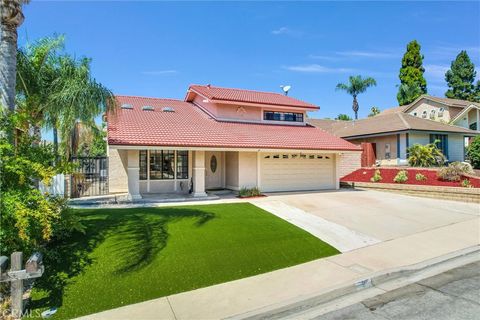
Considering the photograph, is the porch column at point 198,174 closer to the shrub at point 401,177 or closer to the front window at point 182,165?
the front window at point 182,165

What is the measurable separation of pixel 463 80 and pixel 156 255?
65.1 m

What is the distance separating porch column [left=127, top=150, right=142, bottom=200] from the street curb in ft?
33.0

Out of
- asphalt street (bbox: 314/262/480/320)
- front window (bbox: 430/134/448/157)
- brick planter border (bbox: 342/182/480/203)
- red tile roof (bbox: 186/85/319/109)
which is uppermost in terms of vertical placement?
red tile roof (bbox: 186/85/319/109)

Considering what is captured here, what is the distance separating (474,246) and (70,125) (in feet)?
42.0

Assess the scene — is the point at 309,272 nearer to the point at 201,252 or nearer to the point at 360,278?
the point at 360,278

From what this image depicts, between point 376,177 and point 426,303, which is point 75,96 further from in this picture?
point 376,177

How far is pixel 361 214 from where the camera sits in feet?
39.1

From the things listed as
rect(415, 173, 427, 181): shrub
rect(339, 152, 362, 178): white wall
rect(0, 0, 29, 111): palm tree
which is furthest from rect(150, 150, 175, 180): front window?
rect(415, 173, 427, 181): shrub

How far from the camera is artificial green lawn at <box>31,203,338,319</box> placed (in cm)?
542

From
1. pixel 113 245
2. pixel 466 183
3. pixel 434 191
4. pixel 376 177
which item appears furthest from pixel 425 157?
pixel 113 245

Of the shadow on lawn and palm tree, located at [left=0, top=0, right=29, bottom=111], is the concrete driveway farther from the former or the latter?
palm tree, located at [left=0, top=0, right=29, bottom=111]

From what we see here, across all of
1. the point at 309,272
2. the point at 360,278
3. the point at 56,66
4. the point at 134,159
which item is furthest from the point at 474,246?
the point at 56,66

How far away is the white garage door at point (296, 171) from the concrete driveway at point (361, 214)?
4.55 feet

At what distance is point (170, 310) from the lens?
4969 mm
